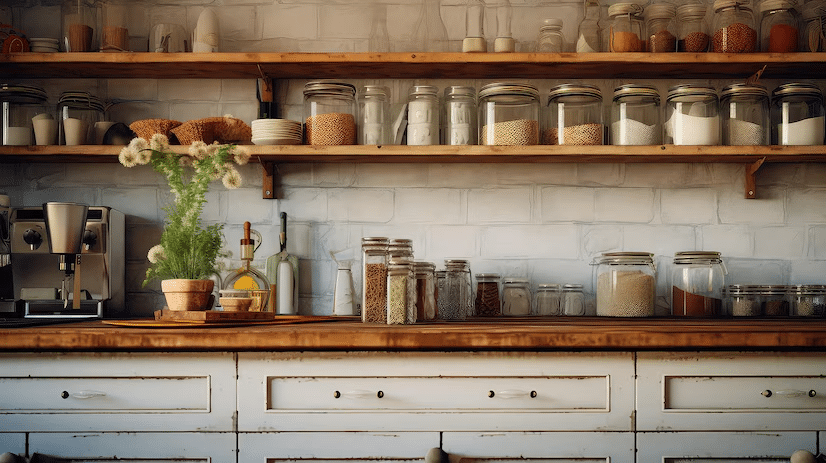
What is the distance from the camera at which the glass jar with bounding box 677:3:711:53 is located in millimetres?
2414

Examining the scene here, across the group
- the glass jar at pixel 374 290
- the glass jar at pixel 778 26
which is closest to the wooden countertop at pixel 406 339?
the glass jar at pixel 374 290

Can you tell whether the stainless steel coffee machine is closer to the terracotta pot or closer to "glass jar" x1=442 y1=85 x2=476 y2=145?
the terracotta pot

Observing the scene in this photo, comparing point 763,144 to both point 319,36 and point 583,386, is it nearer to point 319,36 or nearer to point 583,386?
point 583,386

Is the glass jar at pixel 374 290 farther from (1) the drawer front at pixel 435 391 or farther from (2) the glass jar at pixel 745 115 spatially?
(2) the glass jar at pixel 745 115

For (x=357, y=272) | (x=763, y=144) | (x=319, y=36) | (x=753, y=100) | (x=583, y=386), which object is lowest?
(x=583, y=386)

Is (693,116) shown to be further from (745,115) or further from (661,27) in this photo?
(661,27)

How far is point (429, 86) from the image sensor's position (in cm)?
240

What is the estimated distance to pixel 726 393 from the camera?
179 cm

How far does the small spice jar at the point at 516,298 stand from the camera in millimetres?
2461

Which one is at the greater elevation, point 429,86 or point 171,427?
point 429,86

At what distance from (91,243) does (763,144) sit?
88.6 inches

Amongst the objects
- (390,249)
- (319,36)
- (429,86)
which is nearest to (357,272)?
(390,249)

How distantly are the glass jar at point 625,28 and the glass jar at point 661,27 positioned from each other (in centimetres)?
4

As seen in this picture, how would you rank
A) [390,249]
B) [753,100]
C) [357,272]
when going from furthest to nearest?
[357,272] → [753,100] → [390,249]
